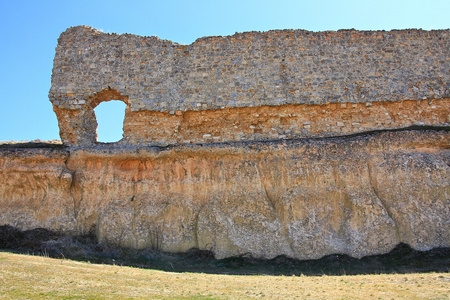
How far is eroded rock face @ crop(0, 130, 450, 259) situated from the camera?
12.3 meters

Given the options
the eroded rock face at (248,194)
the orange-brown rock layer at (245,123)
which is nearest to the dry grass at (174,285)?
the eroded rock face at (248,194)

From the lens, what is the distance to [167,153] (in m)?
13.7

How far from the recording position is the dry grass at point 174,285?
6.87 meters

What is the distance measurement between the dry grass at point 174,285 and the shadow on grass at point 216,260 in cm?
150

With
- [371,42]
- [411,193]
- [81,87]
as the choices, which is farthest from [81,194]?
[371,42]

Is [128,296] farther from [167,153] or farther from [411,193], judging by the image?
[411,193]

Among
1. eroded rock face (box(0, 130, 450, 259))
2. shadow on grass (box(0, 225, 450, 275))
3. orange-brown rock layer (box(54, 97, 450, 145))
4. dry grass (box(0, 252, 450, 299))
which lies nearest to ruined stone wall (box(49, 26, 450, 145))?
orange-brown rock layer (box(54, 97, 450, 145))

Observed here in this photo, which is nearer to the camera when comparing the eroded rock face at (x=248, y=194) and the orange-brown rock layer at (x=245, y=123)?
the eroded rock face at (x=248, y=194)

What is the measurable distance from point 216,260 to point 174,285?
401cm

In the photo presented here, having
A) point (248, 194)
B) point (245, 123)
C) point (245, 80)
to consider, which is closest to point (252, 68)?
point (245, 80)

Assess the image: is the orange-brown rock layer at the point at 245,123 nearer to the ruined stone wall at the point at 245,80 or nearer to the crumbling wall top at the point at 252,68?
the ruined stone wall at the point at 245,80

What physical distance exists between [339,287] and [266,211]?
4.91 meters

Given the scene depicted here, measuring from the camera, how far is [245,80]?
15.5m

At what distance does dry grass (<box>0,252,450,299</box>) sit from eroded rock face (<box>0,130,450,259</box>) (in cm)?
Result: 290
